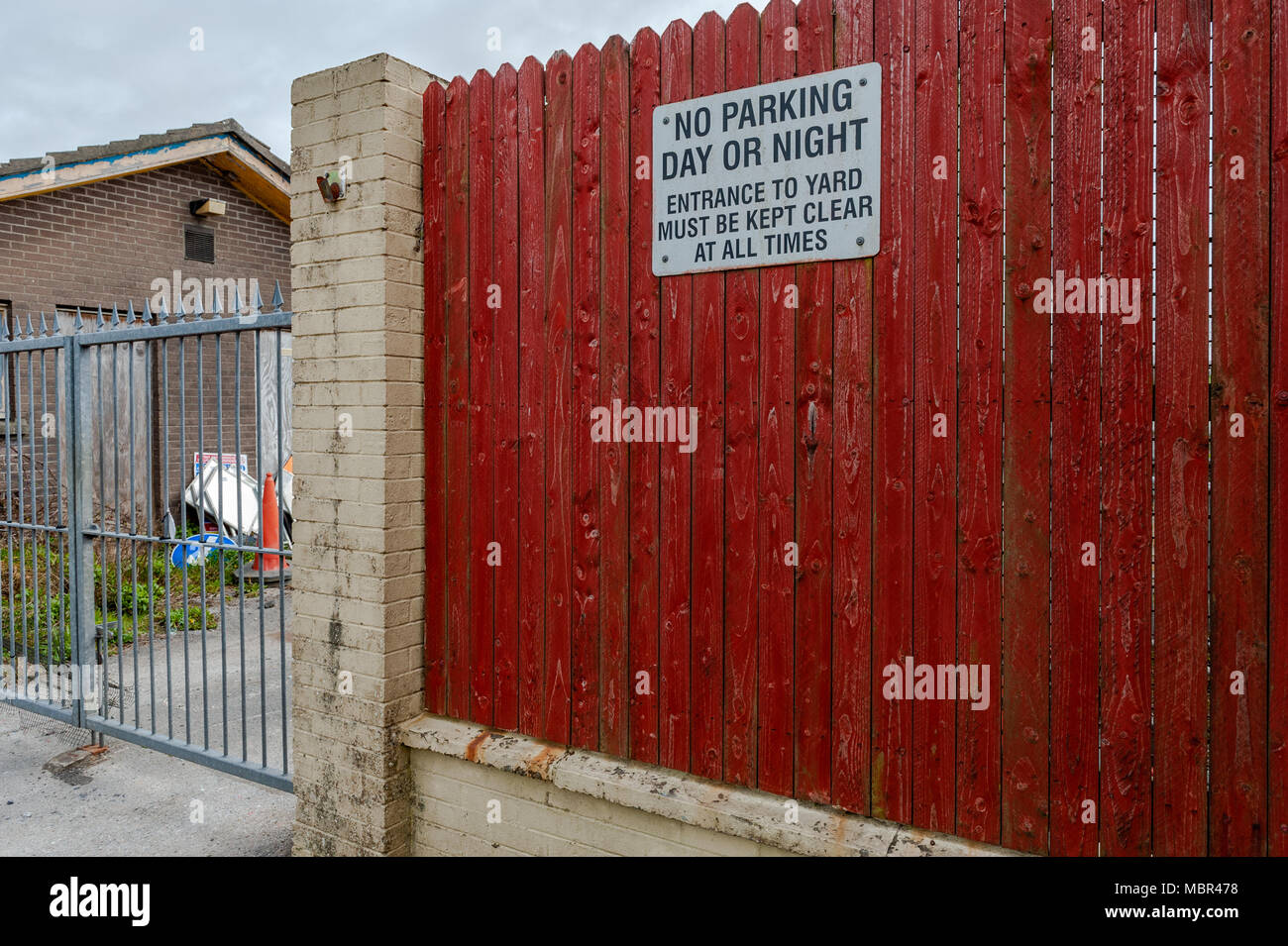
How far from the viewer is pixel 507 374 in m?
3.36

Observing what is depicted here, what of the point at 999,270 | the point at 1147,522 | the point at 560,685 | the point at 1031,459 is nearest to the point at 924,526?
the point at 1031,459

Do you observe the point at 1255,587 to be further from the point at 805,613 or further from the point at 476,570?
the point at 476,570

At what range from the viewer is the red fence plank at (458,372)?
11.4 feet

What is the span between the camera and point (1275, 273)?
224 centimetres

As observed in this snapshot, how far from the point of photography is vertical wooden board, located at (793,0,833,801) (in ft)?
9.07

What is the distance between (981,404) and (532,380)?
5.23ft

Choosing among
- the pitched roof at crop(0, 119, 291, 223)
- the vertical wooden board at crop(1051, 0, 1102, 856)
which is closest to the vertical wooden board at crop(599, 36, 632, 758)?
the vertical wooden board at crop(1051, 0, 1102, 856)

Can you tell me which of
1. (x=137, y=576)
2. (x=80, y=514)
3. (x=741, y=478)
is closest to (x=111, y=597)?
(x=137, y=576)

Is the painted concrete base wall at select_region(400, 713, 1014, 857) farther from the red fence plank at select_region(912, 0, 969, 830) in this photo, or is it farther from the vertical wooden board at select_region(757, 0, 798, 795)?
the red fence plank at select_region(912, 0, 969, 830)

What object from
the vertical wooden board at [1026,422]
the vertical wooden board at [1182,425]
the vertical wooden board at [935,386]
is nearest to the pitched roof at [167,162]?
the vertical wooden board at [935,386]

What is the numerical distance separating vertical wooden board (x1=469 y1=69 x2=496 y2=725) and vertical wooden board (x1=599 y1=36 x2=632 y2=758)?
51 cm

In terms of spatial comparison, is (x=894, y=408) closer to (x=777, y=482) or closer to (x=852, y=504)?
(x=852, y=504)

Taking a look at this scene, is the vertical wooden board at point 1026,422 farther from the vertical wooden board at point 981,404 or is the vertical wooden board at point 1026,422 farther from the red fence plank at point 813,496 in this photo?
the red fence plank at point 813,496

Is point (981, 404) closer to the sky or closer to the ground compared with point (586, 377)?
closer to the ground
